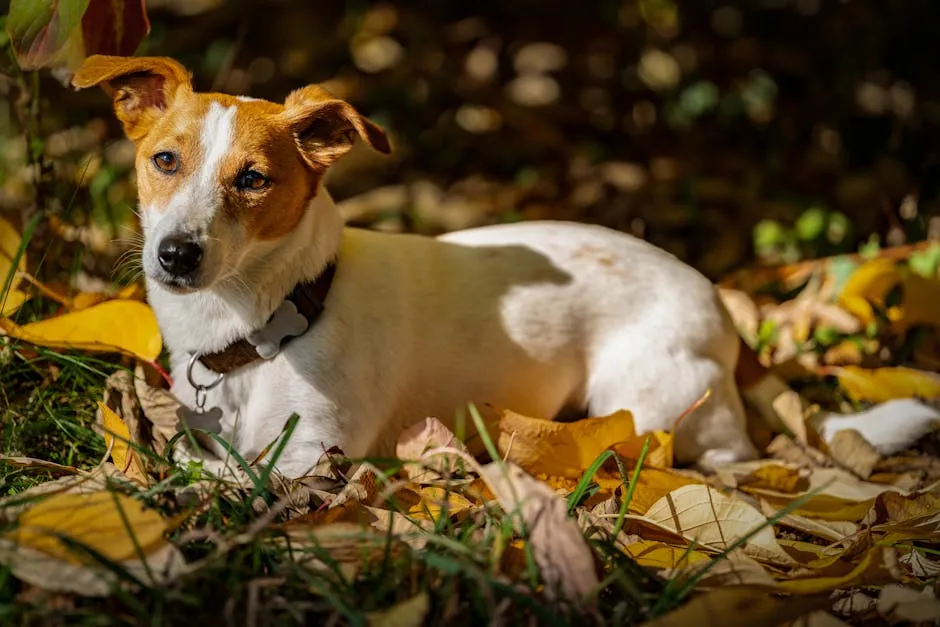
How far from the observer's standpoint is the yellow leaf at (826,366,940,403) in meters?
3.05

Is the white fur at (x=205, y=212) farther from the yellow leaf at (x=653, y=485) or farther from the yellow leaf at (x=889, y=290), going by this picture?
the yellow leaf at (x=889, y=290)

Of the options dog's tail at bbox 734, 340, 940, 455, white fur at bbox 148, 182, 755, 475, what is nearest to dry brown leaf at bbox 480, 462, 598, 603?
white fur at bbox 148, 182, 755, 475

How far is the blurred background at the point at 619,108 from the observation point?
4.48 metres

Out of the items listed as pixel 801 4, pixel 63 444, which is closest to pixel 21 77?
pixel 63 444

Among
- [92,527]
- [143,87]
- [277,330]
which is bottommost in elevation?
[277,330]

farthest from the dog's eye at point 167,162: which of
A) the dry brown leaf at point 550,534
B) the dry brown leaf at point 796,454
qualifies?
the dry brown leaf at point 796,454

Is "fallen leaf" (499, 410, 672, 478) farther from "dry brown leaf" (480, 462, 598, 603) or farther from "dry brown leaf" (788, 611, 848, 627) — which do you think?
"dry brown leaf" (788, 611, 848, 627)

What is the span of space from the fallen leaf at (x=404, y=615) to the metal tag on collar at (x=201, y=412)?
1.02 m

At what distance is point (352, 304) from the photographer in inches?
95.6

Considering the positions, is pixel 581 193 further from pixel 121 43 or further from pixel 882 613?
pixel 882 613

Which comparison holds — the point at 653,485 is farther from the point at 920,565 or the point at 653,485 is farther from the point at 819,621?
the point at 819,621

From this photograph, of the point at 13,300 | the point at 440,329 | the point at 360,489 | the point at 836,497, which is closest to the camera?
the point at 360,489

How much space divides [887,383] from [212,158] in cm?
223

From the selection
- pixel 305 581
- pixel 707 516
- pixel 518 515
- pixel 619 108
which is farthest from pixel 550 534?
pixel 619 108
